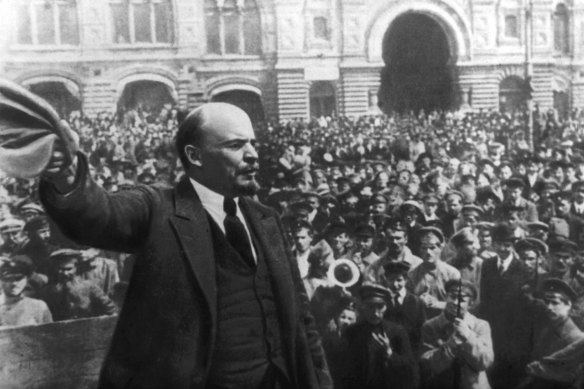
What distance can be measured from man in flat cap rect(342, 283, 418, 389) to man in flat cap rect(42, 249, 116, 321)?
1395 mm

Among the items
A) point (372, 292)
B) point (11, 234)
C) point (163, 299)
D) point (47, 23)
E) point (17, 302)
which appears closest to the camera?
point (163, 299)

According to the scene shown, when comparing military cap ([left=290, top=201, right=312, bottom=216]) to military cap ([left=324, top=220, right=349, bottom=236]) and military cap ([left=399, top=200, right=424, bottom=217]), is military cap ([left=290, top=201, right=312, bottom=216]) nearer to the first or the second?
military cap ([left=324, top=220, right=349, bottom=236])

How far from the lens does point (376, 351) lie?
4.10 m

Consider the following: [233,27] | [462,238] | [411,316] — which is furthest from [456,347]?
[233,27]

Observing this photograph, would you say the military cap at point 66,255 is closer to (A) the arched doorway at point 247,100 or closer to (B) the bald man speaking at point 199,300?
(A) the arched doorway at point 247,100

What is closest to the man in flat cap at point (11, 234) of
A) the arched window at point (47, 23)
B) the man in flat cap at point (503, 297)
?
the arched window at point (47, 23)

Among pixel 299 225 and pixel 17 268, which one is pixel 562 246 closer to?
pixel 299 225

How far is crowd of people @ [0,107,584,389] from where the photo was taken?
3.92 metres

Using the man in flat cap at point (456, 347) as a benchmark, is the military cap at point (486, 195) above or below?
above

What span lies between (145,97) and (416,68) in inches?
69.8

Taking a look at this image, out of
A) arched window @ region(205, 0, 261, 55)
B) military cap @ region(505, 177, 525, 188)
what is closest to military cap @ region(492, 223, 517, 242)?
military cap @ region(505, 177, 525, 188)

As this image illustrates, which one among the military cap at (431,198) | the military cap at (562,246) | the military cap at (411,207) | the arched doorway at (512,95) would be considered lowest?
the military cap at (562,246)

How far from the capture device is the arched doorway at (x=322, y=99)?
4500 millimetres

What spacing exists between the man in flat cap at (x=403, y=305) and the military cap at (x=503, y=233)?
0.71 meters
